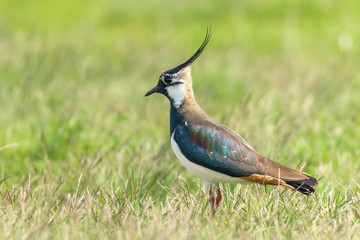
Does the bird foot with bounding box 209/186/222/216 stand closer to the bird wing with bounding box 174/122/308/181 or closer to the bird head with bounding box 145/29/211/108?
the bird wing with bounding box 174/122/308/181

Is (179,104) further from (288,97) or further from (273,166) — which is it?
(288,97)

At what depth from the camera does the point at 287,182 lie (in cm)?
467

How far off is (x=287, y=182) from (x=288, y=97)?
12.5ft

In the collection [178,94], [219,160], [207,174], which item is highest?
[178,94]

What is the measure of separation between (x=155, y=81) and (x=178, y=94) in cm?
451

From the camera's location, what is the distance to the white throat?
520cm

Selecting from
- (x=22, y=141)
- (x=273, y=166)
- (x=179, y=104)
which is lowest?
(x=22, y=141)

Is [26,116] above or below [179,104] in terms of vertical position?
below

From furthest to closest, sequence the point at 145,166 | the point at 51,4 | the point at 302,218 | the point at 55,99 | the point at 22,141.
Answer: the point at 51,4
the point at 55,99
the point at 22,141
the point at 145,166
the point at 302,218

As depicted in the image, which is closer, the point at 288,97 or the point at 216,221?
the point at 216,221

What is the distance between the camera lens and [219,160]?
189 inches

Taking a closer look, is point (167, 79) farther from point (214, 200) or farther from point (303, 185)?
point (303, 185)

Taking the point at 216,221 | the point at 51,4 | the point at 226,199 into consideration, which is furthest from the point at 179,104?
the point at 51,4

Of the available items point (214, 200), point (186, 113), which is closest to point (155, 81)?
point (186, 113)
